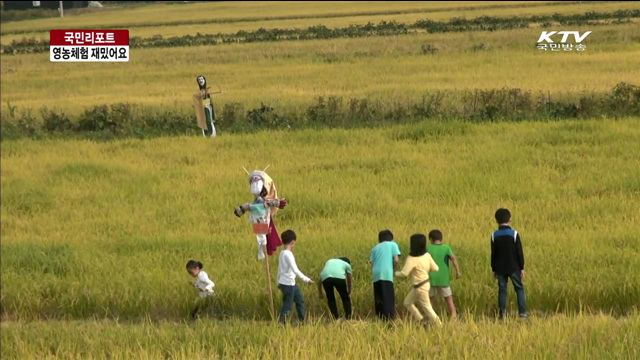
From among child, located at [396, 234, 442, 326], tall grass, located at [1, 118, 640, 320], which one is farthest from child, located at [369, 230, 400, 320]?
tall grass, located at [1, 118, 640, 320]

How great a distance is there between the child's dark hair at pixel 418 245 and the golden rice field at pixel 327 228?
592 mm

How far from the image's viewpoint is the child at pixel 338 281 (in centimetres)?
648

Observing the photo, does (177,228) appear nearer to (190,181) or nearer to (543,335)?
(190,181)

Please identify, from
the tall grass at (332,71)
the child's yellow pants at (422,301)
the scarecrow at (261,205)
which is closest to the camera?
the child's yellow pants at (422,301)

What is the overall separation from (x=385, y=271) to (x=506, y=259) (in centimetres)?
95

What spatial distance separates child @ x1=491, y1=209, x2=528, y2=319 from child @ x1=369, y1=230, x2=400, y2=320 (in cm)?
79

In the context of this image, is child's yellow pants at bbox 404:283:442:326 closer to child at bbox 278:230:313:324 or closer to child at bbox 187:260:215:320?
child at bbox 278:230:313:324

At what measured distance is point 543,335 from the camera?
18.4ft

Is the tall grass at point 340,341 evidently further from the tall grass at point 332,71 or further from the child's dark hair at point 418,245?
the tall grass at point 332,71

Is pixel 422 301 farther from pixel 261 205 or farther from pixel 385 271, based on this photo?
pixel 261 205

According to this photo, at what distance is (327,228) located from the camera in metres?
8.88

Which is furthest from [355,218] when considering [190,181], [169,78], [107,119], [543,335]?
[169,78]

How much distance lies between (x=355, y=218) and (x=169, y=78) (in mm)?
15824

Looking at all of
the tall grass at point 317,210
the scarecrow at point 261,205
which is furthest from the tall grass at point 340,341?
the tall grass at point 317,210
